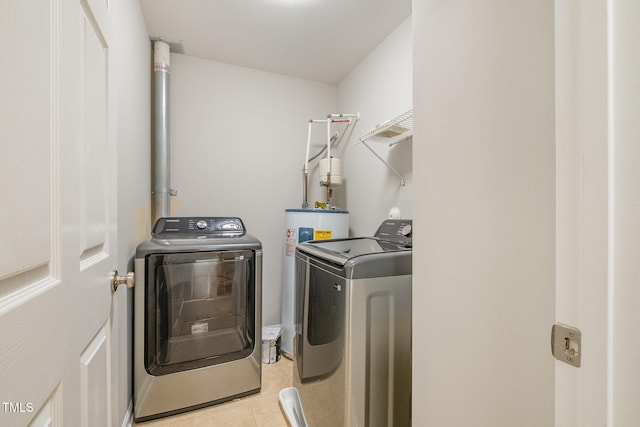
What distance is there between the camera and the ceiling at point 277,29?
174 centimetres

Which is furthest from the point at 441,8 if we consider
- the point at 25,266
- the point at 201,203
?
the point at 201,203

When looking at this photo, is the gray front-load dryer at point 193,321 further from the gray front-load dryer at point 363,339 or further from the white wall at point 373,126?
the white wall at point 373,126

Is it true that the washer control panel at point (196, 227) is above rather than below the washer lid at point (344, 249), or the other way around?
above

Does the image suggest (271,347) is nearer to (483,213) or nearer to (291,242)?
(291,242)

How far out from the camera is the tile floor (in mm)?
1552

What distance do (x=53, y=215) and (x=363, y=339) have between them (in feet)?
3.33

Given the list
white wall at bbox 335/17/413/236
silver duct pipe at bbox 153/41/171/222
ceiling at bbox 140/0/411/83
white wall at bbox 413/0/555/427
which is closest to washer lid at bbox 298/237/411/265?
white wall at bbox 413/0/555/427

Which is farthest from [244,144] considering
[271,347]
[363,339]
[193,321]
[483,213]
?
[483,213]

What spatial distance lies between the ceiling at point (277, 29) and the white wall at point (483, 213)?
45.1 inches

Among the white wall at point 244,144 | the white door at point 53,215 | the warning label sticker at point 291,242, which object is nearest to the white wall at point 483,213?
the white door at point 53,215

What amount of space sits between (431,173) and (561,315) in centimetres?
46

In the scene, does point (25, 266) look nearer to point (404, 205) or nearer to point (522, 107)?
point (522, 107)

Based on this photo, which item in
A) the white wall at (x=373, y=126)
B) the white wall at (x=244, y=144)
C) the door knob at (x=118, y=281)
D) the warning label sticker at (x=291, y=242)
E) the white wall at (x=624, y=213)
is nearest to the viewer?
the white wall at (x=624, y=213)

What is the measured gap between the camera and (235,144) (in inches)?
97.2
